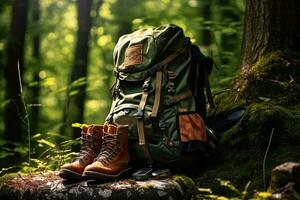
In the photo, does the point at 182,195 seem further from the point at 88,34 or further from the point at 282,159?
the point at 88,34

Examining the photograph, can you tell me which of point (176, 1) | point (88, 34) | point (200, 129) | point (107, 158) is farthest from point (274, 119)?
point (176, 1)

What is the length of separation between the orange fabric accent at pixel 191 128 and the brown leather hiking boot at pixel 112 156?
19.1 inches

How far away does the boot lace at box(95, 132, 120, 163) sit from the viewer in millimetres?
3592

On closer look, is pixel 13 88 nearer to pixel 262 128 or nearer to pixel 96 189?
pixel 96 189

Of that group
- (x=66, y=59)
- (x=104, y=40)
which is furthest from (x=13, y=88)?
(x=66, y=59)

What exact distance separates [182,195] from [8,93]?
6.34 meters

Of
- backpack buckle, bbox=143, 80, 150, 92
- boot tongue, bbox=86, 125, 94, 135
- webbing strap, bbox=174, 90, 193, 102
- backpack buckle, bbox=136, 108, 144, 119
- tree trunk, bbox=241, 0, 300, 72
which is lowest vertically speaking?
boot tongue, bbox=86, 125, 94, 135

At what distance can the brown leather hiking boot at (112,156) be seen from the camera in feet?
11.3

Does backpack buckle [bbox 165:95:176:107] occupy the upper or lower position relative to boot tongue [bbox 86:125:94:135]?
upper

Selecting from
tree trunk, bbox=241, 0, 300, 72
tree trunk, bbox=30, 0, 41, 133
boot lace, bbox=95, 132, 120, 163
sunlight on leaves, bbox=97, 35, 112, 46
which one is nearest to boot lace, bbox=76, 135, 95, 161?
boot lace, bbox=95, 132, 120, 163

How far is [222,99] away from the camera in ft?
16.4

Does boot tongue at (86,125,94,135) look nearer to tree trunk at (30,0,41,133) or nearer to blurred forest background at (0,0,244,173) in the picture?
blurred forest background at (0,0,244,173)

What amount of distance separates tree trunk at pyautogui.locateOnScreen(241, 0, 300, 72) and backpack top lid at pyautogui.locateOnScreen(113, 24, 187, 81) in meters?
1.15

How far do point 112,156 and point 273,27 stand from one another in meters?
2.37
